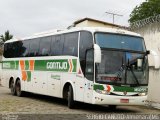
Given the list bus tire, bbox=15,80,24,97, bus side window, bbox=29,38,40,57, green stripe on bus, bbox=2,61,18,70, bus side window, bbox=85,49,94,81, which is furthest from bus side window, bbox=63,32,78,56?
green stripe on bus, bbox=2,61,18,70

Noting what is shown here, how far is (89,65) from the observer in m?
17.1

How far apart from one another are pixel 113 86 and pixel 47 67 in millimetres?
5334

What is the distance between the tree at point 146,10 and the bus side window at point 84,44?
162 feet

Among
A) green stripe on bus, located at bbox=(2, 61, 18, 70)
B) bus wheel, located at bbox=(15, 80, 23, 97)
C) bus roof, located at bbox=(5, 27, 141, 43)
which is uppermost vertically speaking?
bus roof, located at bbox=(5, 27, 141, 43)

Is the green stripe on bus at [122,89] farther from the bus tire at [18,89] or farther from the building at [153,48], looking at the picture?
the bus tire at [18,89]

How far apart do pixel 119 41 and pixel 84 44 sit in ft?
4.29

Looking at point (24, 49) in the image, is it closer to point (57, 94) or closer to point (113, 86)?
point (57, 94)

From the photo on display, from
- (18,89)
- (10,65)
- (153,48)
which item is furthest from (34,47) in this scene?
(153,48)

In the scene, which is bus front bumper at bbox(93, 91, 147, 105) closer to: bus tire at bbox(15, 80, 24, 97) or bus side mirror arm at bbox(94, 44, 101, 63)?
bus side mirror arm at bbox(94, 44, 101, 63)

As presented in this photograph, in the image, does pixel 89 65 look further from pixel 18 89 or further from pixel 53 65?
pixel 18 89

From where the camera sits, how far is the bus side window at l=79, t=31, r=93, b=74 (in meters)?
17.3

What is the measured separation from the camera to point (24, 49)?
81.5 feet

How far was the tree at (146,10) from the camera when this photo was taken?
2606 inches

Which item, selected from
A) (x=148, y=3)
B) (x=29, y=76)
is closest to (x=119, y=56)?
(x=29, y=76)
